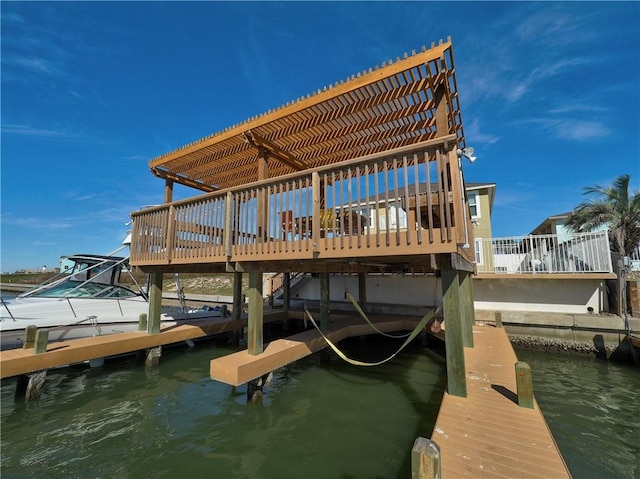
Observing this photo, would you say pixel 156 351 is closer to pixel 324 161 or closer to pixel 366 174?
pixel 324 161

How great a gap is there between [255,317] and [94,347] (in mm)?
4016

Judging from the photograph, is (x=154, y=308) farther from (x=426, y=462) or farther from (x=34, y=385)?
(x=426, y=462)

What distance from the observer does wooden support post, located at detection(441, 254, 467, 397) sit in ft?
14.8

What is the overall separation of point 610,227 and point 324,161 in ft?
49.4

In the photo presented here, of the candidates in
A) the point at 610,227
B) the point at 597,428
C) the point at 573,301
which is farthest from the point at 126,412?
the point at 610,227

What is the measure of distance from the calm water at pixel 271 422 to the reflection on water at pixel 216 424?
0.02 metres

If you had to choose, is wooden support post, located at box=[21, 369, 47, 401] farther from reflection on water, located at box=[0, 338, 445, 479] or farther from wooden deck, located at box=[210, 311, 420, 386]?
wooden deck, located at box=[210, 311, 420, 386]

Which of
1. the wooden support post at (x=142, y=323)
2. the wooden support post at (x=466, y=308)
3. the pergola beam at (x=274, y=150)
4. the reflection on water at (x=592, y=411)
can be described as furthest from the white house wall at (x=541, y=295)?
the wooden support post at (x=142, y=323)

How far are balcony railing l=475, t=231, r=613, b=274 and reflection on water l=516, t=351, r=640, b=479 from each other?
3.22 metres

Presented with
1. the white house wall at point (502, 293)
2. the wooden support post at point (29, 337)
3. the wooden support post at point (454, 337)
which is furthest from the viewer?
the white house wall at point (502, 293)

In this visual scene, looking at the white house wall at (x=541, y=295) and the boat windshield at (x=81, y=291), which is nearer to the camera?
the boat windshield at (x=81, y=291)

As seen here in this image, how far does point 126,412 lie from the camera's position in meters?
5.59

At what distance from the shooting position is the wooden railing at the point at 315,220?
4164mm

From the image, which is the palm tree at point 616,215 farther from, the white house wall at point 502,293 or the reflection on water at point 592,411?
the reflection on water at point 592,411
